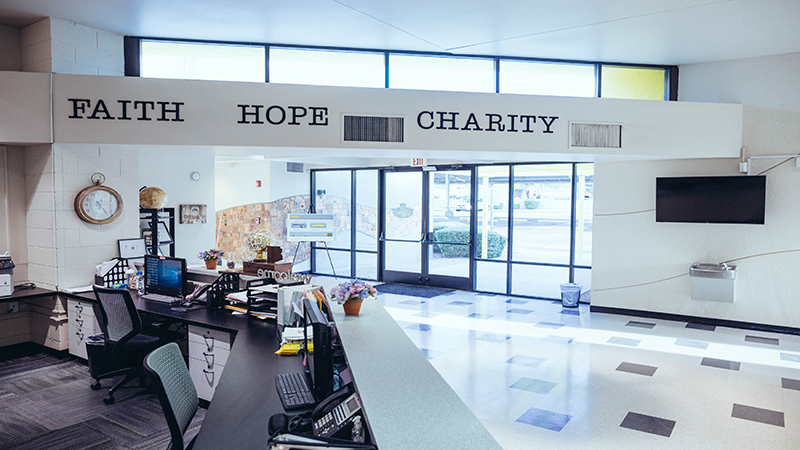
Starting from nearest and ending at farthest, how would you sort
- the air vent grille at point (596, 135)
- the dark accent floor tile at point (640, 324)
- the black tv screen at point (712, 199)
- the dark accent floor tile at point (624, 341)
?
1. the air vent grille at point (596, 135)
2. the dark accent floor tile at point (624, 341)
3. the black tv screen at point (712, 199)
4. the dark accent floor tile at point (640, 324)

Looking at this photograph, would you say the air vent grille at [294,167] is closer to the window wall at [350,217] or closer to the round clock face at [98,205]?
the window wall at [350,217]

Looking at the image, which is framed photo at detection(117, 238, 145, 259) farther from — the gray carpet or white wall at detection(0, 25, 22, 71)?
white wall at detection(0, 25, 22, 71)

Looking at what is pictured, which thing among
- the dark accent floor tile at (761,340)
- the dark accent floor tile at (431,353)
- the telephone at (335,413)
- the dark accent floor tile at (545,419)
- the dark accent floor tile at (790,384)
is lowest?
the dark accent floor tile at (545,419)

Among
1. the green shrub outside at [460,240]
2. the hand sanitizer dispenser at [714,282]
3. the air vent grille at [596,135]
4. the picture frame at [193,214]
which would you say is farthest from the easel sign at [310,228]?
the hand sanitizer dispenser at [714,282]

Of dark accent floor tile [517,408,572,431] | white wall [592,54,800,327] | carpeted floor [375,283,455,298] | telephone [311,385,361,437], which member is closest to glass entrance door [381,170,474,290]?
carpeted floor [375,283,455,298]

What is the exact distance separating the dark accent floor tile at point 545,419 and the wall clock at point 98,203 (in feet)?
15.2

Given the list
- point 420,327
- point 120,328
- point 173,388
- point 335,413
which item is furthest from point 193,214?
point 335,413

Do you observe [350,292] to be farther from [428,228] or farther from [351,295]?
[428,228]

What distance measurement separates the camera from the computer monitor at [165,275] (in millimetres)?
4657

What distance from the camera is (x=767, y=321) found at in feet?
21.1

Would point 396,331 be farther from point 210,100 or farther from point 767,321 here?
point 767,321

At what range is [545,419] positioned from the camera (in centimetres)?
385

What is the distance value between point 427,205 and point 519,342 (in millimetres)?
4204

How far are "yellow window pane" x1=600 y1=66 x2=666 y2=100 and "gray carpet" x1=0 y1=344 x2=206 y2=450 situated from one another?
231 inches
